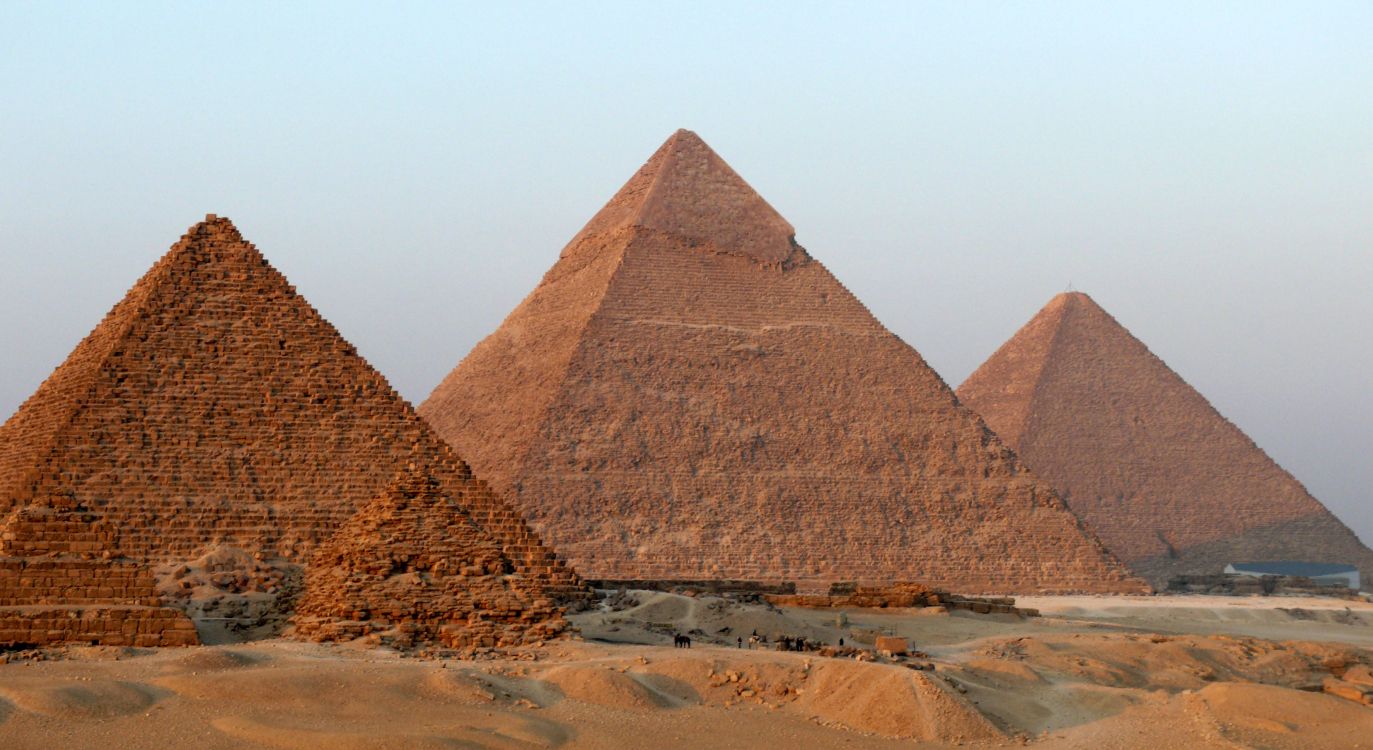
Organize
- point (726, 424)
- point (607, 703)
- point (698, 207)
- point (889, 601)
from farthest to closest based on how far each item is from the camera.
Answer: point (698, 207), point (726, 424), point (889, 601), point (607, 703)

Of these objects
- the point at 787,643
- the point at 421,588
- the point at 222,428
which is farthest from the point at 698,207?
the point at 421,588

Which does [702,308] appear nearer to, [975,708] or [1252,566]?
[1252,566]

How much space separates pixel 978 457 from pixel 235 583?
139 feet

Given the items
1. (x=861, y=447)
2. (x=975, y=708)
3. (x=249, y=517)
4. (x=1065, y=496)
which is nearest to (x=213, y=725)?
(x=975, y=708)

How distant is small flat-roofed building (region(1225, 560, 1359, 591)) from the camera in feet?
261

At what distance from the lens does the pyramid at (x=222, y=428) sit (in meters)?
28.2

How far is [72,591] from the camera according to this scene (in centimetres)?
2156

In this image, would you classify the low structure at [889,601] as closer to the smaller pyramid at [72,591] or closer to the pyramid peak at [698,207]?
the smaller pyramid at [72,591]

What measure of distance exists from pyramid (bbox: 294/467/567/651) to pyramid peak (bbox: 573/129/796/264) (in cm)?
4565

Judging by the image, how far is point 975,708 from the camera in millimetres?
20047

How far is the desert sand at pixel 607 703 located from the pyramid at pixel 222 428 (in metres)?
4.96

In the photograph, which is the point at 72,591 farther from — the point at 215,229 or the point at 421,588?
the point at 215,229

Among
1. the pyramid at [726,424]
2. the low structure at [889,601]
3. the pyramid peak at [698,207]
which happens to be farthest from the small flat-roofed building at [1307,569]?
the low structure at [889,601]

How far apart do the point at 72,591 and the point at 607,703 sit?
18.1ft
